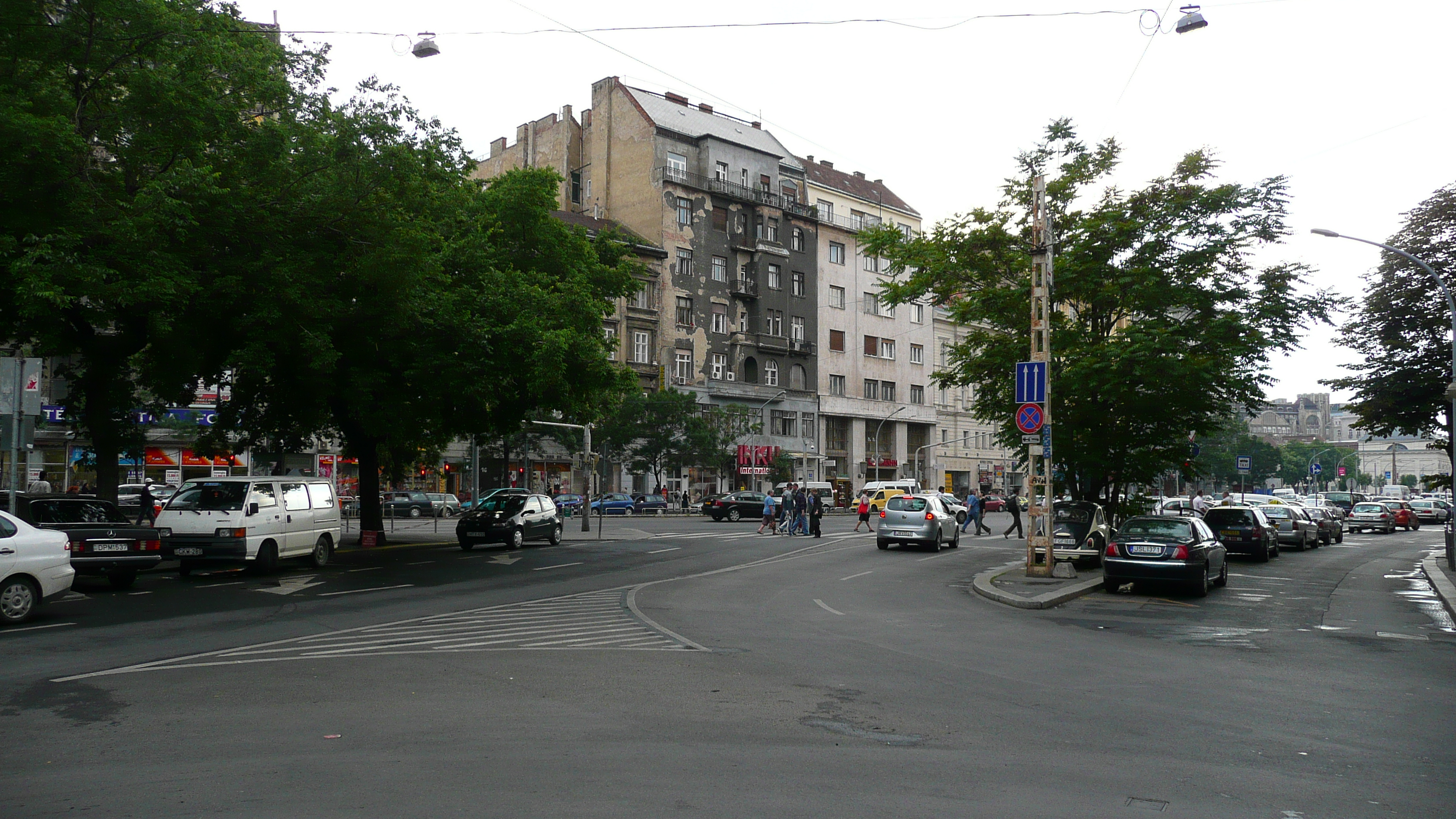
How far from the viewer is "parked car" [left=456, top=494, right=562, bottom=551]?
28.5m

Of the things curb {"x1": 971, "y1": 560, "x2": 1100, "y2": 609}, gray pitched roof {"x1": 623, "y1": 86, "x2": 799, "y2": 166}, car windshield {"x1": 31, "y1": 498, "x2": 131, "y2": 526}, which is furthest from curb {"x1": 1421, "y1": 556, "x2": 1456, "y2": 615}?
gray pitched roof {"x1": 623, "y1": 86, "x2": 799, "y2": 166}

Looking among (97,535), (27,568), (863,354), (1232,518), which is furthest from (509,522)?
(863,354)

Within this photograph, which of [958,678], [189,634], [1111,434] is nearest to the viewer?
[958,678]

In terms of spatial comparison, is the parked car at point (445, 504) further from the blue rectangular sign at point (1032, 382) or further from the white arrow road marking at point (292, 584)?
the blue rectangular sign at point (1032, 382)

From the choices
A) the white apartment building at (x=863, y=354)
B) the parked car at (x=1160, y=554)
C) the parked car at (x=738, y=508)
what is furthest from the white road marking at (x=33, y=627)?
the white apartment building at (x=863, y=354)

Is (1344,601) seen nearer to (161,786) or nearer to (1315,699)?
(1315,699)

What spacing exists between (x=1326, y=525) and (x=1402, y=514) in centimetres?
1897

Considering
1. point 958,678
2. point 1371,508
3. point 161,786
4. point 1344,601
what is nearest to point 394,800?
point 161,786

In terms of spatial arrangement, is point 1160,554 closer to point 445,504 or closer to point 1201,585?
point 1201,585

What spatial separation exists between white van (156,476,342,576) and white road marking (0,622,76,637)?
564cm

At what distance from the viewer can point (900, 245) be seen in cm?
2634

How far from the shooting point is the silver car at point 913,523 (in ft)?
102

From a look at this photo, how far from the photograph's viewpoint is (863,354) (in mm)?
80688

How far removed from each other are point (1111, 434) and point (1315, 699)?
16139 mm
